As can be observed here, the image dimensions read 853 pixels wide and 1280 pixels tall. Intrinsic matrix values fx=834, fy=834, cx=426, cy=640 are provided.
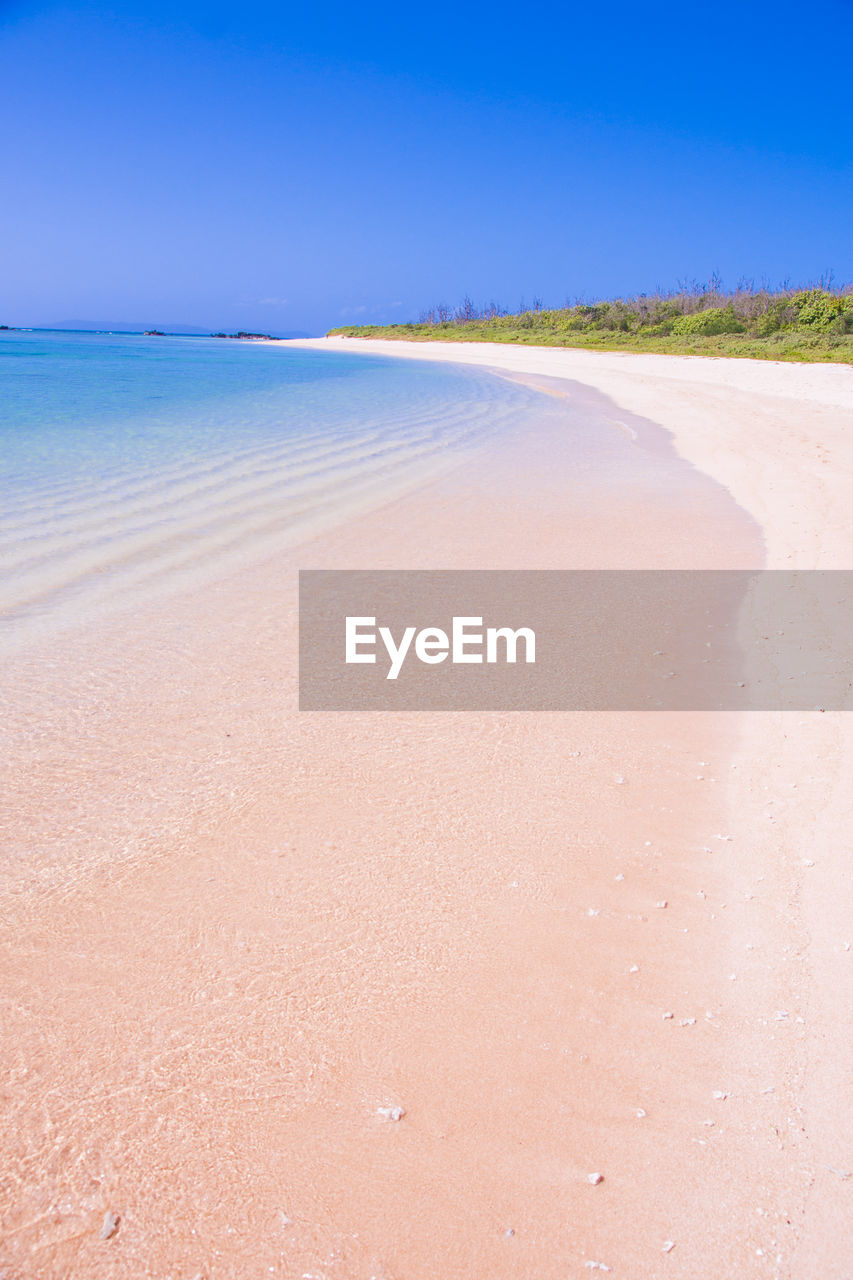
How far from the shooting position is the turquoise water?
5434 mm

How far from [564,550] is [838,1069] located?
4.62m

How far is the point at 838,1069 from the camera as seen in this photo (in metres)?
1.89

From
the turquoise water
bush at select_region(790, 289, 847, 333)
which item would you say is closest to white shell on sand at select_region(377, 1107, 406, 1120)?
the turquoise water

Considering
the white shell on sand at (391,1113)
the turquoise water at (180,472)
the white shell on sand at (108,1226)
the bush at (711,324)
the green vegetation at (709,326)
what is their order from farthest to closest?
the bush at (711,324) → the green vegetation at (709,326) → the turquoise water at (180,472) → the white shell on sand at (391,1113) → the white shell on sand at (108,1226)

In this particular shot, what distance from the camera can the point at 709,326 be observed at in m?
35.7

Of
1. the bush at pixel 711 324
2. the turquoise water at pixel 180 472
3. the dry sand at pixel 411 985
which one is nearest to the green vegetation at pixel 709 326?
the bush at pixel 711 324

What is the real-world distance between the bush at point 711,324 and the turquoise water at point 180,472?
20658 mm

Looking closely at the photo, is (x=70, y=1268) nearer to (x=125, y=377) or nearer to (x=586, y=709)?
(x=586, y=709)

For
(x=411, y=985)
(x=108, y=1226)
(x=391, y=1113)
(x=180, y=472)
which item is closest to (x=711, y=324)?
(x=180, y=472)

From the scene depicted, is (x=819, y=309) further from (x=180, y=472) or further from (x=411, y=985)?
(x=411, y=985)

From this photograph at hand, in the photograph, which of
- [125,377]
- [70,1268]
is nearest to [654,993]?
[70,1268]

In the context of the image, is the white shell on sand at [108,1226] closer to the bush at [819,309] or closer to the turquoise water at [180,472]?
the turquoise water at [180,472]

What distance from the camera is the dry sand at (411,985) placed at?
1.57 m

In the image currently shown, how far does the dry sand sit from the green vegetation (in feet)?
76.9
